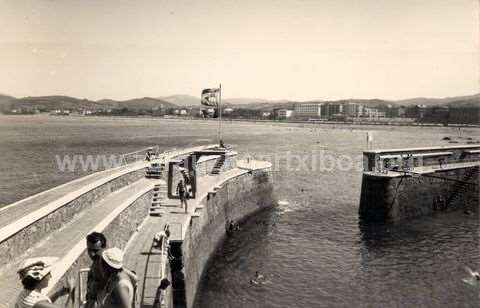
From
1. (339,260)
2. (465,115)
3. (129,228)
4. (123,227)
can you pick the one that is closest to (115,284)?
(123,227)

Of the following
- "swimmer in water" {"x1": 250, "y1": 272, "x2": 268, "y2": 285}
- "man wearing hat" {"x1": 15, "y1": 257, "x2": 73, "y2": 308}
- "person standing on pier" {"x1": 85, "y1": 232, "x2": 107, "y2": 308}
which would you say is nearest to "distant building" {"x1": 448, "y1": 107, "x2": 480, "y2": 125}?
"swimmer in water" {"x1": 250, "y1": 272, "x2": 268, "y2": 285}

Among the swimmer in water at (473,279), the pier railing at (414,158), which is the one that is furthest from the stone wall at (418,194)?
the swimmer in water at (473,279)

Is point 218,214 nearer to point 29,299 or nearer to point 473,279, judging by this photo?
point 473,279

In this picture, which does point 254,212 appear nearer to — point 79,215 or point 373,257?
point 373,257

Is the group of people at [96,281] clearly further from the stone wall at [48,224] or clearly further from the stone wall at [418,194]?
the stone wall at [418,194]

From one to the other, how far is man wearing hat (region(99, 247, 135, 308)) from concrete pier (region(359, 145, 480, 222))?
2394 centimetres

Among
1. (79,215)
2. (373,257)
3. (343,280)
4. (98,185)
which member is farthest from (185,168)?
(373,257)

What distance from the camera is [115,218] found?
14.3m

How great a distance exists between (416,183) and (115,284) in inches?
1067

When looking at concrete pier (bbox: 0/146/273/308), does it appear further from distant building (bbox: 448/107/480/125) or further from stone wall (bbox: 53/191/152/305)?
distant building (bbox: 448/107/480/125)

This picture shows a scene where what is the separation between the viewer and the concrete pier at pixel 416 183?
1101 inches

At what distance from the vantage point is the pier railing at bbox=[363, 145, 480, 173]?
2886 centimetres

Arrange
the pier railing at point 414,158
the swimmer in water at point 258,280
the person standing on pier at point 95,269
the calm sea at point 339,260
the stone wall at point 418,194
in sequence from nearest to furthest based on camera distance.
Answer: the person standing on pier at point 95,269, the calm sea at point 339,260, the swimmer in water at point 258,280, the stone wall at point 418,194, the pier railing at point 414,158

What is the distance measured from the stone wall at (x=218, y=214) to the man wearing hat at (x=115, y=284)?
9.68 metres
